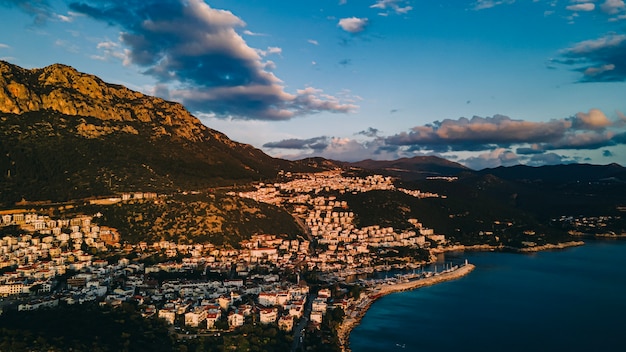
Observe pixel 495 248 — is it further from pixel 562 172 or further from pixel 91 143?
pixel 562 172

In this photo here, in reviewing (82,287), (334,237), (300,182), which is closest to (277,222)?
(334,237)

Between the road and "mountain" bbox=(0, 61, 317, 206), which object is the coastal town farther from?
"mountain" bbox=(0, 61, 317, 206)

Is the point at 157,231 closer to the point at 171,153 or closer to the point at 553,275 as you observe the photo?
the point at 171,153

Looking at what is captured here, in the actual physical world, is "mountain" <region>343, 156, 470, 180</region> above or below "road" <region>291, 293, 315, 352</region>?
above

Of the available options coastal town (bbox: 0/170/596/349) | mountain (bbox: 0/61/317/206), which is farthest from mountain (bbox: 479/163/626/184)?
mountain (bbox: 0/61/317/206)

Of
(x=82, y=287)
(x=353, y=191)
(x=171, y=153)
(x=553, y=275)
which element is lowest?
(x=553, y=275)

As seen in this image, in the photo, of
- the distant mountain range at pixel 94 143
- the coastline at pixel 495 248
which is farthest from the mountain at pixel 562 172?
the distant mountain range at pixel 94 143
